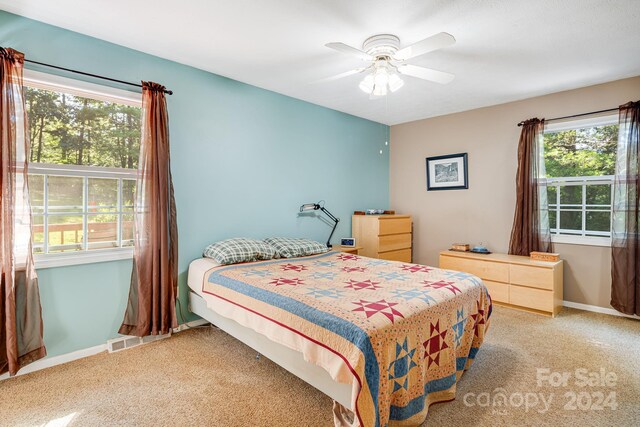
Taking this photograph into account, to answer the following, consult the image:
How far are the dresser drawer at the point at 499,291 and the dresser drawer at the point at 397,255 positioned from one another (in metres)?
1.23

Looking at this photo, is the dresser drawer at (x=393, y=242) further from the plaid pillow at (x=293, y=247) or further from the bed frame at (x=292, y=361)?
the bed frame at (x=292, y=361)

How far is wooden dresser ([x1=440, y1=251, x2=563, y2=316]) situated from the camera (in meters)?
3.41

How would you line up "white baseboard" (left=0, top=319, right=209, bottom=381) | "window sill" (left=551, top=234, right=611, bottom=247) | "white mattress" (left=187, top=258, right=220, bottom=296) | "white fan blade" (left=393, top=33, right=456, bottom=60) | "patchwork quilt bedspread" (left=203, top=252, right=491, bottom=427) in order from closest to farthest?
"patchwork quilt bedspread" (left=203, top=252, right=491, bottom=427)
"white fan blade" (left=393, top=33, right=456, bottom=60)
"white baseboard" (left=0, top=319, right=209, bottom=381)
"white mattress" (left=187, top=258, right=220, bottom=296)
"window sill" (left=551, top=234, right=611, bottom=247)

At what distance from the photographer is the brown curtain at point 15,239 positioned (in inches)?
83.3

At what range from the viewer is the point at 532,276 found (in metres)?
3.51

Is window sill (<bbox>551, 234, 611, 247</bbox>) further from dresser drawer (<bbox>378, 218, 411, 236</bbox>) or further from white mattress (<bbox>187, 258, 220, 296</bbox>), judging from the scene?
white mattress (<bbox>187, 258, 220, 296</bbox>)

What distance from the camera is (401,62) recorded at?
278 centimetres

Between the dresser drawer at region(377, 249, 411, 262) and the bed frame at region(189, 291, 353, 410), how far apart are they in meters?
2.45

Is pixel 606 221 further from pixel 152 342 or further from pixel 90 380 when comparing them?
pixel 90 380

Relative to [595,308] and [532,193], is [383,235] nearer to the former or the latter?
[532,193]

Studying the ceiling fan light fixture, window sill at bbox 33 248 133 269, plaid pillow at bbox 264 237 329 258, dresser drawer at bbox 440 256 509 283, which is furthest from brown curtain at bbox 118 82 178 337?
dresser drawer at bbox 440 256 509 283

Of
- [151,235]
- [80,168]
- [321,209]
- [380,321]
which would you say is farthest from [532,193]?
[80,168]

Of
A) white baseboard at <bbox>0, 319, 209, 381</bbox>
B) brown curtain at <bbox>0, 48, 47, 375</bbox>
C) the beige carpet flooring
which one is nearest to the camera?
the beige carpet flooring

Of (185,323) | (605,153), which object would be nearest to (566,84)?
(605,153)
